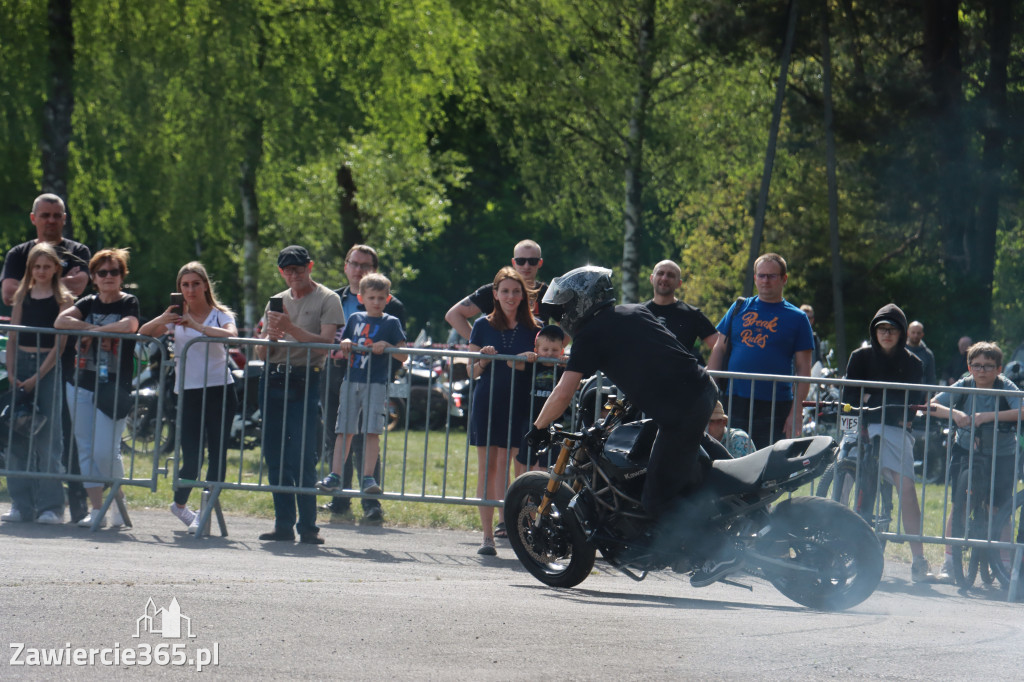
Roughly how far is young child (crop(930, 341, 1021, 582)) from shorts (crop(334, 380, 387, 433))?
380 cm

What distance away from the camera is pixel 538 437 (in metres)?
7.13

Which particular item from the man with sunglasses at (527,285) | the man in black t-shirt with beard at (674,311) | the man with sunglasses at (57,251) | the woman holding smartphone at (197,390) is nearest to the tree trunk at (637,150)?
the man with sunglasses at (527,285)

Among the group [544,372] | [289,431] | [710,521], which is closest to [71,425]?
[289,431]

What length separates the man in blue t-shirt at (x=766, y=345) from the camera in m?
9.04

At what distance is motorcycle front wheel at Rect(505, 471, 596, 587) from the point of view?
719cm

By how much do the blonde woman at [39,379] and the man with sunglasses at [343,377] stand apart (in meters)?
1.83

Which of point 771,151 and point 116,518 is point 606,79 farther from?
point 116,518

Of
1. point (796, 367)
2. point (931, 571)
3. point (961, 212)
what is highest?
point (961, 212)

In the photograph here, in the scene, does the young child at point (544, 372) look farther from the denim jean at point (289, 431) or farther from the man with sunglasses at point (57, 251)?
the man with sunglasses at point (57, 251)

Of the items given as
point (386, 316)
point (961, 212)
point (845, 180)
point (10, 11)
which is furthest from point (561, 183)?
point (386, 316)

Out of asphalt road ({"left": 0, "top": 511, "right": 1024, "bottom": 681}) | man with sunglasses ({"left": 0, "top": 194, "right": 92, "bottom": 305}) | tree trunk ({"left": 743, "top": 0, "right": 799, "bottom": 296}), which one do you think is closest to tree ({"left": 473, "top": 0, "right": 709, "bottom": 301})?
tree trunk ({"left": 743, "top": 0, "right": 799, "bottom": 296})

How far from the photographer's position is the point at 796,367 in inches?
376

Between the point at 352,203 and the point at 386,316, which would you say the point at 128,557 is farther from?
the point at 352,203

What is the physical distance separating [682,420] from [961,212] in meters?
19.7
